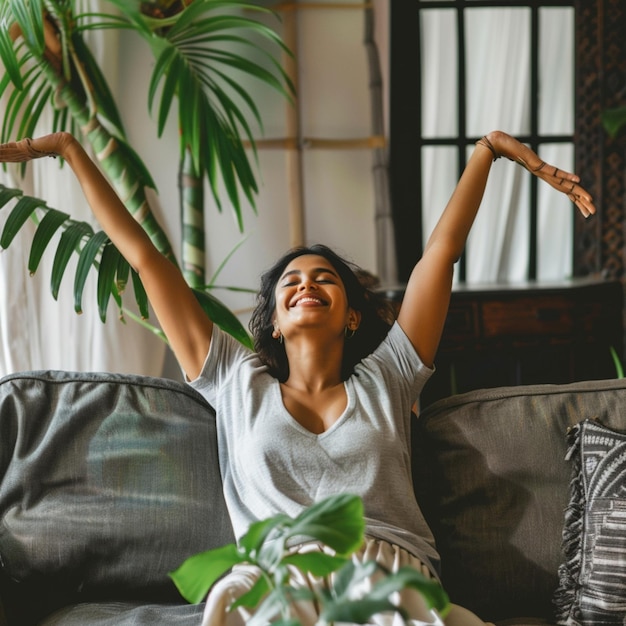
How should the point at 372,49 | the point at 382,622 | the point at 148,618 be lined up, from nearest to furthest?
the point at 382,622 → the point at 148,618 → the point at 372,49

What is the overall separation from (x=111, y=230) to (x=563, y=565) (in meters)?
1.04

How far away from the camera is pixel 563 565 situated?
150cm

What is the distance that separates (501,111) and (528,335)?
1026 millimetres

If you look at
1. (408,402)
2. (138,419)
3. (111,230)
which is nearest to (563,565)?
(408,402)

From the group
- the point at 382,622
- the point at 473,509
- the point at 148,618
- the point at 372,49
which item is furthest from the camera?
the point at 372,49

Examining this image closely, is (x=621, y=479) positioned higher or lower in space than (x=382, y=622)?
higher

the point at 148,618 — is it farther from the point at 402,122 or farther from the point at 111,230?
the point at 402,122

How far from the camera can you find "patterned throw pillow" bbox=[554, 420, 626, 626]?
4.70 ft

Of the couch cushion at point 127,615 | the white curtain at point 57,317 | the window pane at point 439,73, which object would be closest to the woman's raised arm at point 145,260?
the couch cushion at point 127,615

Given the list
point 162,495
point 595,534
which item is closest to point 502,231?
point 595,534

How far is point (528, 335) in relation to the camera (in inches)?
123

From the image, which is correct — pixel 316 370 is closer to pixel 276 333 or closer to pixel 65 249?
pixel 276 333

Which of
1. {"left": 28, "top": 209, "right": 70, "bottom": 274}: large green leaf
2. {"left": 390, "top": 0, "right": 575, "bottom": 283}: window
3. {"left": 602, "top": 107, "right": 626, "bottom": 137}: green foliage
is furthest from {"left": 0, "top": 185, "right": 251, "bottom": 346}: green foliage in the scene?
{"left": 602, "top": 107, "right": 626, "bottom": 137}: green foliage

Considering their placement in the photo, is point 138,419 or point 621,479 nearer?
point 621,479
